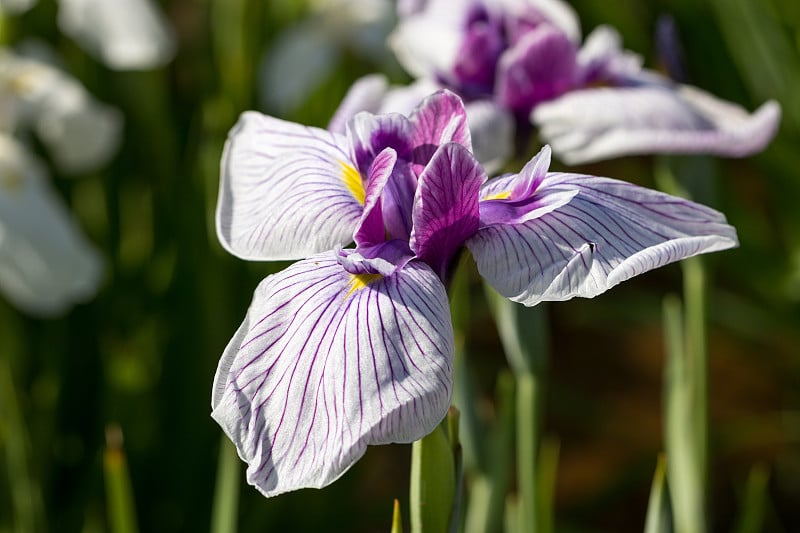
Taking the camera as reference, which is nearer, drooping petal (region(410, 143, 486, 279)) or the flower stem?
drooping petal (region(410, 143, 486, 279))

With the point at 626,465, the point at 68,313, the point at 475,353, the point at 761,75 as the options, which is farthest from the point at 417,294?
the point at 475,353

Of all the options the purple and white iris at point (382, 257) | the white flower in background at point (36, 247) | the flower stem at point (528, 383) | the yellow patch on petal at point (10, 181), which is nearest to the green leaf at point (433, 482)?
the purple and white iris at point (382, 257)

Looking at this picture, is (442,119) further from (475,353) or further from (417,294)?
(475,353)

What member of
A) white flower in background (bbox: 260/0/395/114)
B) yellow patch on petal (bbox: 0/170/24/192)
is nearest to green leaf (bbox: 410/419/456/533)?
yellow patch on petal (bbox: 0/170/24/192)

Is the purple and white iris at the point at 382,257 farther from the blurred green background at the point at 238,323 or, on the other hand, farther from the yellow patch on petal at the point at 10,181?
the yellow patch on petal at the point at 10,181

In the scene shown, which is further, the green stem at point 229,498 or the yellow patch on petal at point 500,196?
the green stem at point 229,498

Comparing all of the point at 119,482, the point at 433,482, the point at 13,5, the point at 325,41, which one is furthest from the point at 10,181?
the point at 433,482

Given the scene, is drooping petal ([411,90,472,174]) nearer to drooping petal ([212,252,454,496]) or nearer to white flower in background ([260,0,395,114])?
drooping petal ([212,252,454,496])
